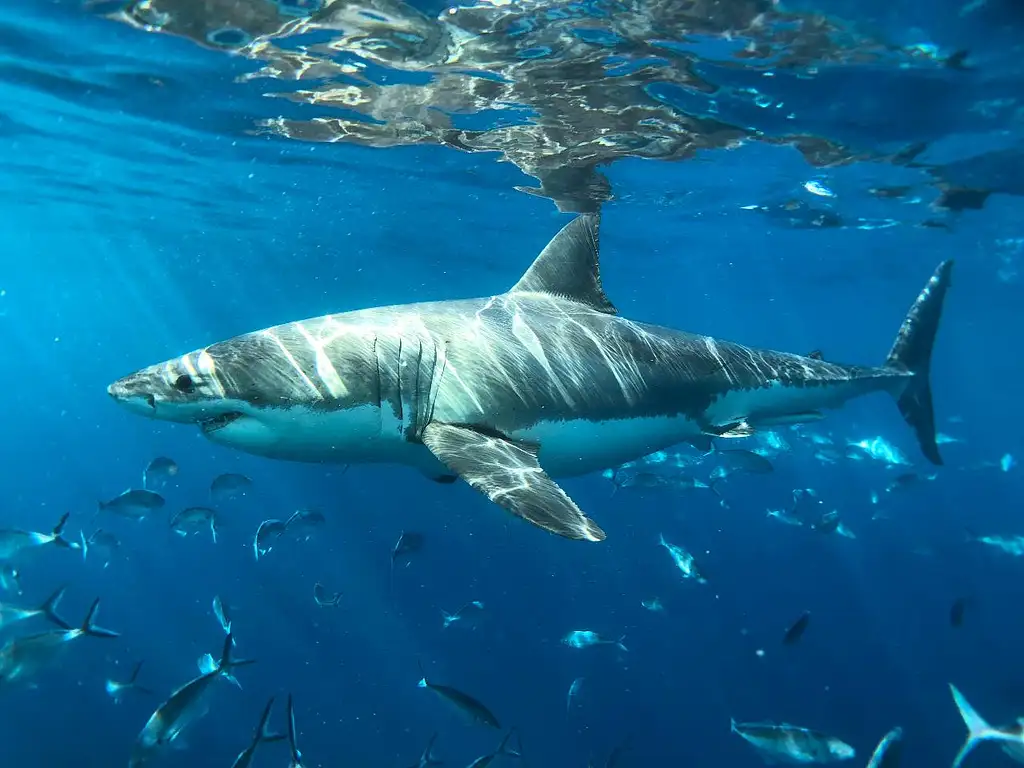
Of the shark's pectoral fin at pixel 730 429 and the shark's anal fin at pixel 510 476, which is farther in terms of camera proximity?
the shark's pectoral fin at pixel 730 429

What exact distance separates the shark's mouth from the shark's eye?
0.26m

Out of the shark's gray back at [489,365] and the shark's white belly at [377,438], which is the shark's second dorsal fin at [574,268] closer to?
the shark's gray back at [489,365]

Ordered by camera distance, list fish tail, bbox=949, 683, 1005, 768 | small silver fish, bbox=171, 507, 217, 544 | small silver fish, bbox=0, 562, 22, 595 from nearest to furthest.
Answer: fish tail, bbox=949, 683, 1005, 768
small silver fish, bbox=0, 562, 22, 595
small silver fish, bbox=171, 507, 217, 544

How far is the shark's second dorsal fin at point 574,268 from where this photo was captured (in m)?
6.43

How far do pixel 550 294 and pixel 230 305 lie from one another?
261ft

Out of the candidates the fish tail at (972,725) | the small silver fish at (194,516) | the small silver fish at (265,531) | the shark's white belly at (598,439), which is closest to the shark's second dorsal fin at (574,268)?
the shark's white belly at (598,439)

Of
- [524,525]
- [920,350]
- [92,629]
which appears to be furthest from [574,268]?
[524,525]

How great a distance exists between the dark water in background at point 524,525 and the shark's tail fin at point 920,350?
13.1 feet

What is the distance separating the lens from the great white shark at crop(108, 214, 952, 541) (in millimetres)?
3773

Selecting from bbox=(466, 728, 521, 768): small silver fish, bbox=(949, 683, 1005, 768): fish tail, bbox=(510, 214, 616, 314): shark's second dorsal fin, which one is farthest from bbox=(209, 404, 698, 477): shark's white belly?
bbox=(949, 683, 1005, 768): fish tail

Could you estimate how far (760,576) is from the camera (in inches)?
868

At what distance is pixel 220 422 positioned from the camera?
3906mm

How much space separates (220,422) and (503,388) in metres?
1.92

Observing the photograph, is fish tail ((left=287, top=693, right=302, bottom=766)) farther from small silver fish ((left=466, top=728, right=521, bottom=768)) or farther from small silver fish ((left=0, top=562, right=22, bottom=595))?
small silver fish ((left=0, top=562, right=22, bottom=595))
